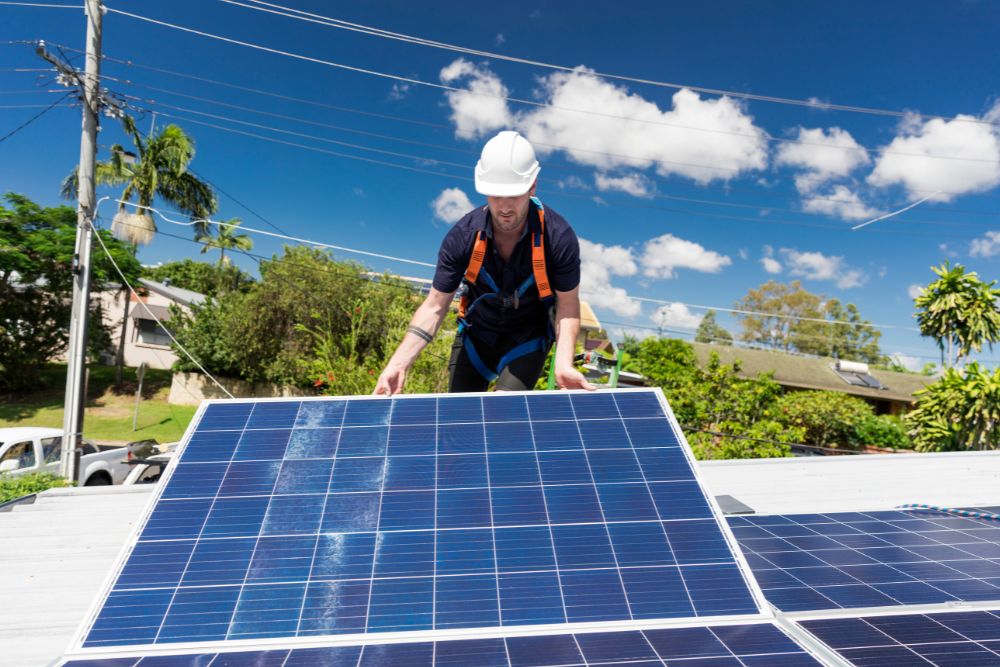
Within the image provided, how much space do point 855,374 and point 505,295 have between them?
41820mm

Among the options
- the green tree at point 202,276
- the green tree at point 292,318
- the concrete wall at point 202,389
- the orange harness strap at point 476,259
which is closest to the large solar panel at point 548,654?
the orange harness strap at point 476,259

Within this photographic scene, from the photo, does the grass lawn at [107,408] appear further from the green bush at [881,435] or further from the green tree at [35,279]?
the green bush at [881,435]

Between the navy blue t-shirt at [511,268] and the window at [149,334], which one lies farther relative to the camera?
the window at [149,334]

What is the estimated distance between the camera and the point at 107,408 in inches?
1088

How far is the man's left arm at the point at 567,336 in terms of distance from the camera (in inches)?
159

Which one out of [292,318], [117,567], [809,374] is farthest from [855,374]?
[117,567]

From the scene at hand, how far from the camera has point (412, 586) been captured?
242 centimetres

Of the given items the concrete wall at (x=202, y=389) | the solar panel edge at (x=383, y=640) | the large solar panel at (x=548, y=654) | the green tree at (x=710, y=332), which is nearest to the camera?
the large solar panel at (x=548, y=654)

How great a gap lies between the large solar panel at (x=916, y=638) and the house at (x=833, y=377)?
33746 millimetres

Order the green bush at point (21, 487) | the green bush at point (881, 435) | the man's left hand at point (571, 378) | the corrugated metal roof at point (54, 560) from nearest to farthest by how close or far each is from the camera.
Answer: the corrugated metal roof at point (54, 560)
the man's left hand at point (571, 378)
the green bush at point (21, 487)
the green bush at point (881, 435)

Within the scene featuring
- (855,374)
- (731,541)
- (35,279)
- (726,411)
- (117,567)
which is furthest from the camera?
(855,374)

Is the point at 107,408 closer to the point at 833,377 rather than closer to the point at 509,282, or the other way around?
the point at 509,282

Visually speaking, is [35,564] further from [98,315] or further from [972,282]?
[98,315]

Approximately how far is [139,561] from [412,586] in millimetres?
1279
